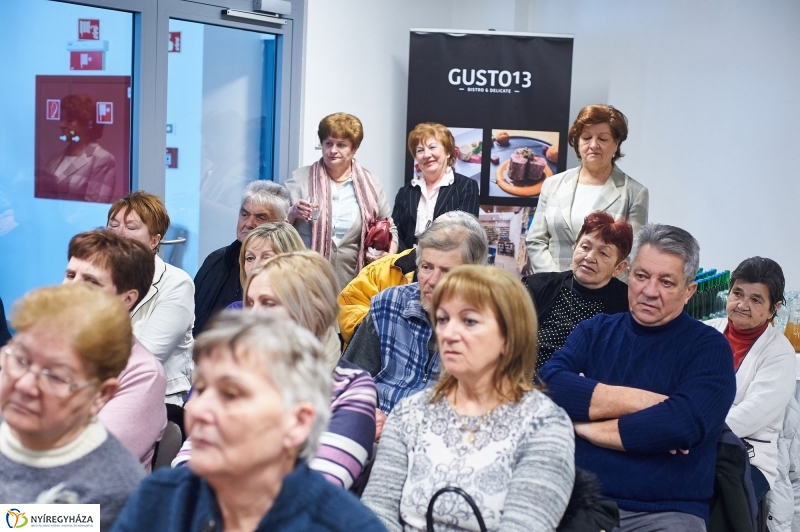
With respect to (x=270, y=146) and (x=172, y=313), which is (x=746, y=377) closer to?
(x=172, y=313)

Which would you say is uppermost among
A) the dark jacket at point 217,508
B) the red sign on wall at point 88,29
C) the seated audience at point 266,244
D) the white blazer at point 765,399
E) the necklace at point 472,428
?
the red sign on wall at point 88,29

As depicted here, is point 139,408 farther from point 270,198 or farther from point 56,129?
point 56,129

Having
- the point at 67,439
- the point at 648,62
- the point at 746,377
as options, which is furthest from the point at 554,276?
the point at 648,62

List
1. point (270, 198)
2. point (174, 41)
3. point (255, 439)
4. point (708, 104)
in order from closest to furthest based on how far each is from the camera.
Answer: point (255, 439) < point (270, 198) < point (174, 41) < point (708, 104)

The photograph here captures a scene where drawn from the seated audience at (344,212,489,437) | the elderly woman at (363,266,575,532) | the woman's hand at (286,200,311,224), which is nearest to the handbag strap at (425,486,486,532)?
the elderly woman at (363,266,575,532)

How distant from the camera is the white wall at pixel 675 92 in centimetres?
621

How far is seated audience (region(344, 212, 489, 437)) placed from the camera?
2.99 m

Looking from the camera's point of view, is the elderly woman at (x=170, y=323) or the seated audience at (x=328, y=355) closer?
the seated audience at (x=328, y=355)

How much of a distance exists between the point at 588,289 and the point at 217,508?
2268 mm

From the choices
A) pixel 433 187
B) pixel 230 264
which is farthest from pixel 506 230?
pixel 230 264

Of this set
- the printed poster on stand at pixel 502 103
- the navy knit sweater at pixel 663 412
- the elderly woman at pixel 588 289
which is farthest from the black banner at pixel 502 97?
the navy knit sweater at pixel 663 412

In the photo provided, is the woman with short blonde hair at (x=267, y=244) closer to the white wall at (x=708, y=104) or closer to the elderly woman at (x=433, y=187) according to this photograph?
the elderly woman at (x=433, y=187)

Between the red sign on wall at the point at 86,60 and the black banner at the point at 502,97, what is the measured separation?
7.07 feet

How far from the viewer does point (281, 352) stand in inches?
56.0
